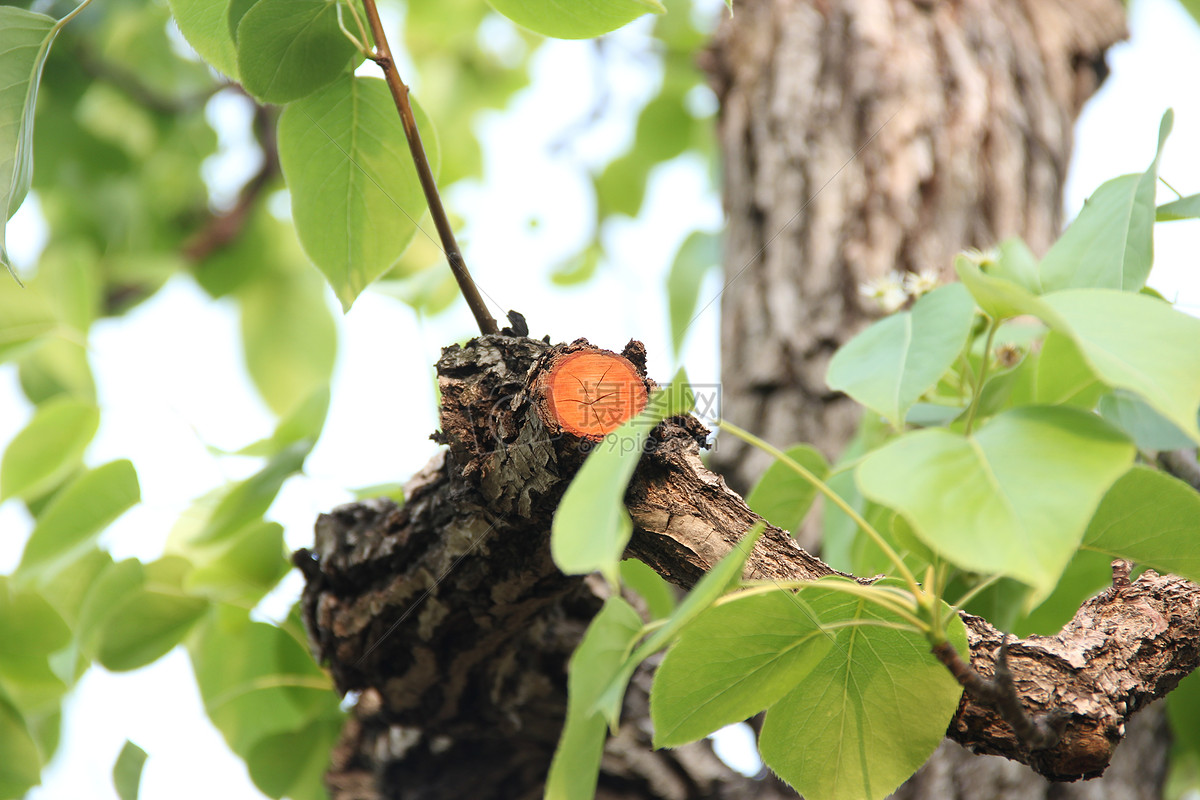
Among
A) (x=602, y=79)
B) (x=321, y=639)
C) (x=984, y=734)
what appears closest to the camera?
(x=984, y=734)

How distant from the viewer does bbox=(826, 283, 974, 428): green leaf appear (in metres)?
0.37

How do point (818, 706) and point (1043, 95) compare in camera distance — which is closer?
point (818, 706)

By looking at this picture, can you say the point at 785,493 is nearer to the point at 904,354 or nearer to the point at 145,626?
the point at 904,354

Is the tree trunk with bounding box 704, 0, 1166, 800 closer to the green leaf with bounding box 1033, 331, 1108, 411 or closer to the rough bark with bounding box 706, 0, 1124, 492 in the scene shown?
the rough bark with bounding box 706, 0, 1124, 492

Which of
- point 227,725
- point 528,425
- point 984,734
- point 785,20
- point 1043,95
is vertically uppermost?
point 785,20

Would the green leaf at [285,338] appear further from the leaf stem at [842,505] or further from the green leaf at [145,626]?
the leaf stem at [842,505]

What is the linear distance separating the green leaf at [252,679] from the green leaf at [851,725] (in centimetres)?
47

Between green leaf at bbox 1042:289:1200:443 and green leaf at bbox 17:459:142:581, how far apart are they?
2.14 ft

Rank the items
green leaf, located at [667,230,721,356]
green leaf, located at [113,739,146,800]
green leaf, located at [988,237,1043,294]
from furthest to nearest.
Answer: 1. green leaf, located at [667,230,721,356]
2. green leaf, located at [113,739,146,800]
3. green leaf, located at [988,237,1043,294]

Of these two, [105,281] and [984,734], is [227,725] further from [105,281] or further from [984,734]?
[105,281]

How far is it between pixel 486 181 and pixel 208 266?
67 cm

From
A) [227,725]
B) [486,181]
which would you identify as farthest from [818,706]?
[486,181]

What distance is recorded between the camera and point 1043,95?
1079 millimetres

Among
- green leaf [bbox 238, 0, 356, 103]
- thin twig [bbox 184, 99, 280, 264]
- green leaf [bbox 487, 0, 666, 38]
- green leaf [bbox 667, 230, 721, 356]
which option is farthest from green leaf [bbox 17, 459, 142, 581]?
thin twig [bbox 184, 99, 280, 264]
